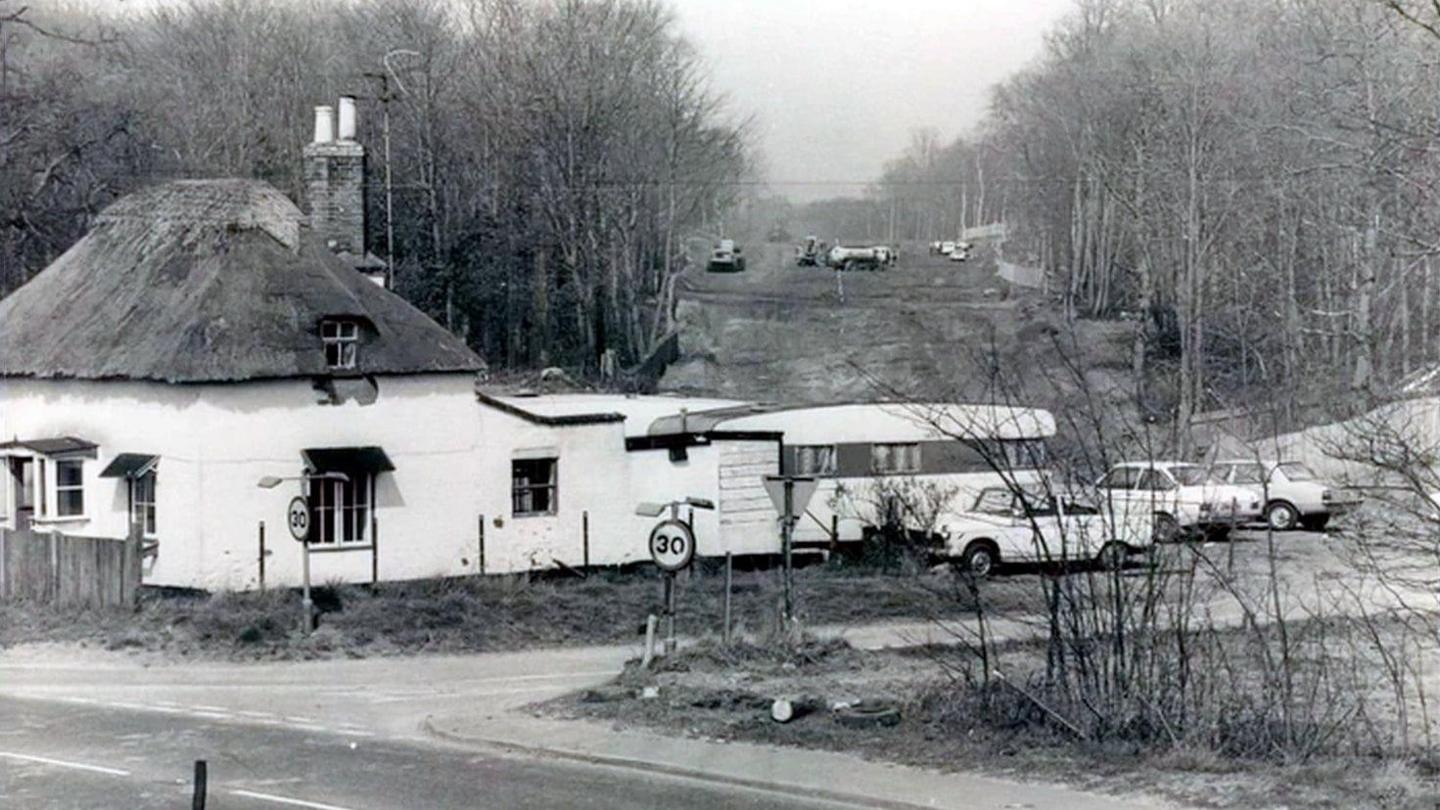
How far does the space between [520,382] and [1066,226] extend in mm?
36036

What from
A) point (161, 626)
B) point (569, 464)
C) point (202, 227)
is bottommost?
point (161, 626)

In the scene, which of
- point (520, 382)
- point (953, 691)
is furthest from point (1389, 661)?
point (520, 382)

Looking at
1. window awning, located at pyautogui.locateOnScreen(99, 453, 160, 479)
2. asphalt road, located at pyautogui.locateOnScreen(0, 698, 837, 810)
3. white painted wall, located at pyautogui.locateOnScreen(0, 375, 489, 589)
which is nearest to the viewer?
asphalt road, located at pyautogui.locateOnScreen(0, 698, 837, 810)

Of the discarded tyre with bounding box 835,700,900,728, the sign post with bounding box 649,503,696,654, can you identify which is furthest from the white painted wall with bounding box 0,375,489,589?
the discarded tyre with bounding box 835,700,900,728

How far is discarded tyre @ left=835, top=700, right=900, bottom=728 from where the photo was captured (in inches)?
746

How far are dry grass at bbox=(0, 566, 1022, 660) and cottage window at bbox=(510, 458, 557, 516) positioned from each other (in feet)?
4.66

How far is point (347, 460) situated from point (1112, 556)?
17.2m

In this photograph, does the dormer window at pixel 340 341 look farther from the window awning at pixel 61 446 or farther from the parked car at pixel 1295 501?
the parked car at pixel 1295 501

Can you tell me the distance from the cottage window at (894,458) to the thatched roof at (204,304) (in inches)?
360

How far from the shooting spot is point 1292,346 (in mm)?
59344

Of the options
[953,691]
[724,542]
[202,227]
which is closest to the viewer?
[953,691]

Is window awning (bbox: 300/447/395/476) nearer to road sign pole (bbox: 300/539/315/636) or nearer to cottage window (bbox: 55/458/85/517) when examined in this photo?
road sign pole (bbox: 300/539/315/636)

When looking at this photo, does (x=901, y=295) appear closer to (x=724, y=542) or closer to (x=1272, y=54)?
(x=1272, y=54)

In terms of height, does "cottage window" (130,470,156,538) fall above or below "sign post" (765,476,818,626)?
below
